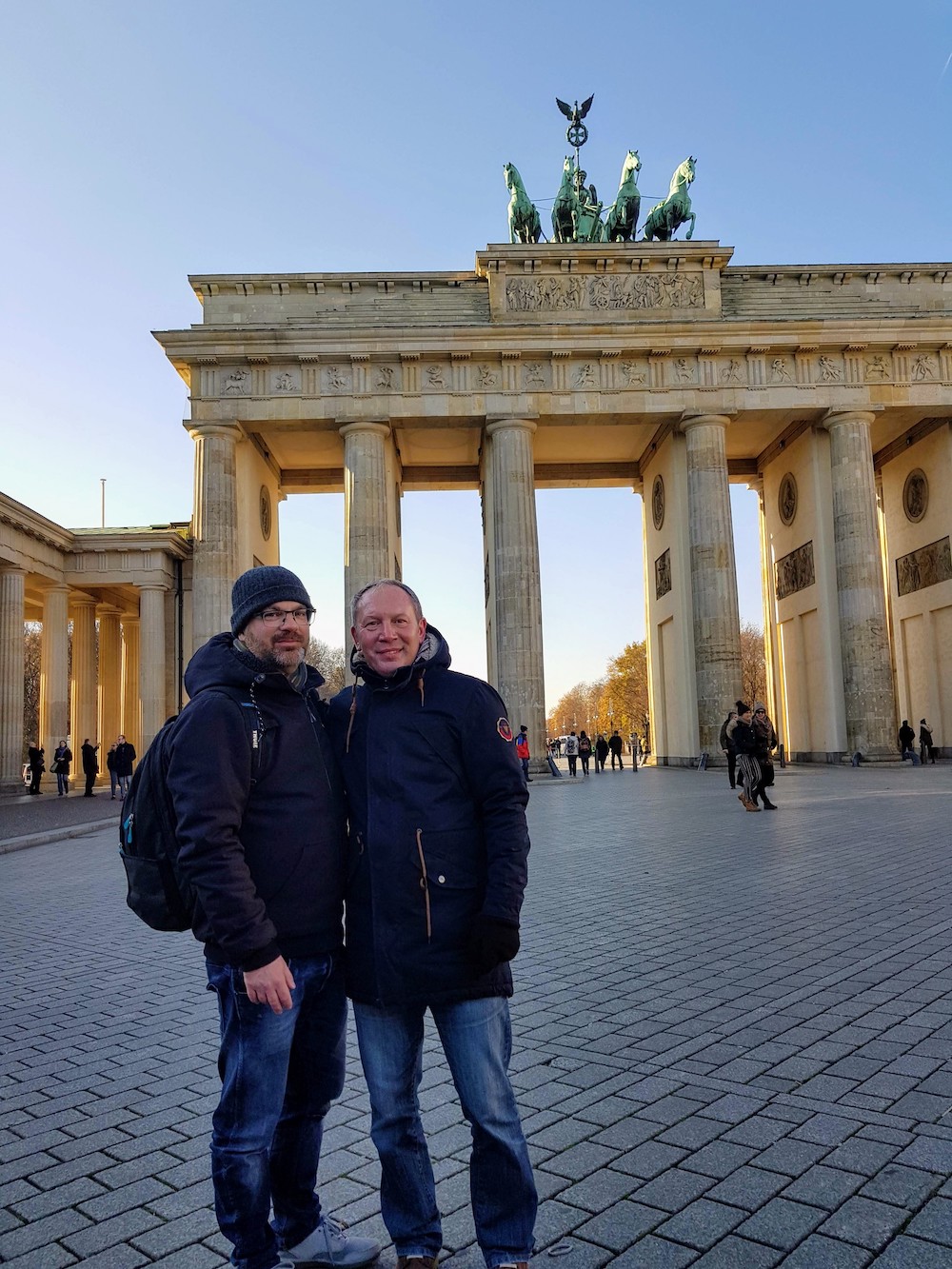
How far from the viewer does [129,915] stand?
887cm

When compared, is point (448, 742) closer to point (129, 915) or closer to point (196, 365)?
point (129, 915)

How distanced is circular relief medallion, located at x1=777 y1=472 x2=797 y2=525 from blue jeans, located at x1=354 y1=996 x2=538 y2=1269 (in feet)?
118

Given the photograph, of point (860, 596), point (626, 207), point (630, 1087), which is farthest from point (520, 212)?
point (630, 1087)

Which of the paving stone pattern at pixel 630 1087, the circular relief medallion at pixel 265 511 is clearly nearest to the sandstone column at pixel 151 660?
the circular relief medallion at pixel 265 511

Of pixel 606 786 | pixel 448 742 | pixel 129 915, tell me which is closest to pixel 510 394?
pixel 606 786

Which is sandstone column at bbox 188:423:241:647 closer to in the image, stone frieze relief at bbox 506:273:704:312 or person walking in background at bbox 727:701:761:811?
stone frieze relief at bbox 506:273:704:312

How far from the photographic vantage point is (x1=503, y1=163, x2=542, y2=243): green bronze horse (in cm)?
3628

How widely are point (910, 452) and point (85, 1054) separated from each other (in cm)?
3700

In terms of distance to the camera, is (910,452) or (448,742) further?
(910,452)

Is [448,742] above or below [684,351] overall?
below

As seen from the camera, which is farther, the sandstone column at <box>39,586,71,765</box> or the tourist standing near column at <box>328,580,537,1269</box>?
the sandstone column at <box>39,586,71,765</box>

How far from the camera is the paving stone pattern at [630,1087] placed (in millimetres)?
2953

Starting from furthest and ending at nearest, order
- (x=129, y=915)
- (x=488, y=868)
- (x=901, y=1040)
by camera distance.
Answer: (x=129, y=915)
(x=901, y=1040)
(x=488, y=868)

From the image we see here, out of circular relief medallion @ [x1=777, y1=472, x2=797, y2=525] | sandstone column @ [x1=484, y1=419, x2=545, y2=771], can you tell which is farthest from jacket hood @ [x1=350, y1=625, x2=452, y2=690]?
circular relief medallion @ [x1=777, y1=472, x2=797, y2=525]
